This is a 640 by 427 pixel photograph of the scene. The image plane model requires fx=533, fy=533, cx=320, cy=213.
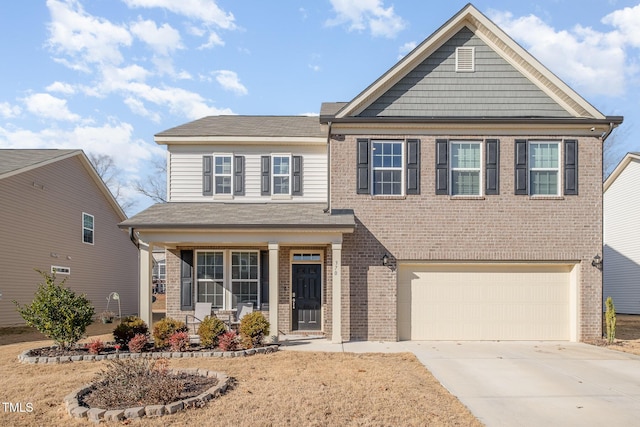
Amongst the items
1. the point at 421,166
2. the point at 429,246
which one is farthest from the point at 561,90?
the point at 429,246

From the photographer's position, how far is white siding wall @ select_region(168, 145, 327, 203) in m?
15.9

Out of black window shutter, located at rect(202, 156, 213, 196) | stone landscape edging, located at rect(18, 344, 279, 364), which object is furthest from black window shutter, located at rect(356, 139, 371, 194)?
→ stone landscape edging, located at rect(18, 344, 279, 364)

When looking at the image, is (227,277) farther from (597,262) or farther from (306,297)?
(597,262)

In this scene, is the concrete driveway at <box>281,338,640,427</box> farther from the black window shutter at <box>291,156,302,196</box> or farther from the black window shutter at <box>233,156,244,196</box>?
the black window shutter at <box>233,156,244,196</box>

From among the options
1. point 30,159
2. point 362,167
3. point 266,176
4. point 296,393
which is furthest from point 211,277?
point 30,159

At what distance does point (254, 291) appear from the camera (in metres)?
15.6

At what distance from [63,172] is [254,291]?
403 inches

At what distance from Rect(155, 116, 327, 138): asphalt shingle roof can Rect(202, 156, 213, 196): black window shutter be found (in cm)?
77

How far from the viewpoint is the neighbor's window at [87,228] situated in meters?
22.4

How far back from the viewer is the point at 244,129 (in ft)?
54.2

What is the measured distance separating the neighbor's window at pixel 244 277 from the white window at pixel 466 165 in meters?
6.15

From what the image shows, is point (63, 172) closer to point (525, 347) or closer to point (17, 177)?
point (17, 177)

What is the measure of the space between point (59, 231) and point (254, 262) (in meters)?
9.31

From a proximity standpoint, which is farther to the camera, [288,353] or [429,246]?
[429,246]
